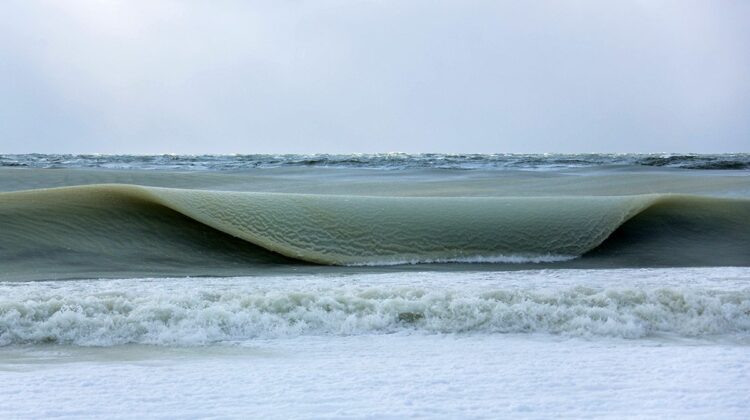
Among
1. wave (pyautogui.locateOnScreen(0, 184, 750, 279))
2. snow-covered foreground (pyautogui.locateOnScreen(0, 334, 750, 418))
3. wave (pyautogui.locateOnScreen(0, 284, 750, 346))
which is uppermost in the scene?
wave (pyautogui.locateOnScreen(0, 184, 750, 279))

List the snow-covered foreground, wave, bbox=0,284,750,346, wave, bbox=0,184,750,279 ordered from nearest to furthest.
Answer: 1. the snow-covered foreground
2. wave, bbox=0,284,750,346
3. wave, bbox=0,184,750,279

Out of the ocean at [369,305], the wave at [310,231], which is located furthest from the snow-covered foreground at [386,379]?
the wave at [310,231]

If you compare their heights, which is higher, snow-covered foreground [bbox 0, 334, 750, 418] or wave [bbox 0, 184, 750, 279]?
wave [bbox 0, 184, 750, 279]

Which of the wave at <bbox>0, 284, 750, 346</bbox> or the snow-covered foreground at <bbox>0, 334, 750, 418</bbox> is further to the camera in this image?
the wave at <bbox>0, 284, 750, 346</bbox>

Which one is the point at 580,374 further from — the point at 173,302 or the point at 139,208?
the point at 139,208

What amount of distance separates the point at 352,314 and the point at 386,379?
20.8 inches

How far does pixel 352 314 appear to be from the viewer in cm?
221

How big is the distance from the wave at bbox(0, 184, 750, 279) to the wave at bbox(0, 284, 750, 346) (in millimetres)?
897

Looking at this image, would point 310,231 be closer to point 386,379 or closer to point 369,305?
point 369,305

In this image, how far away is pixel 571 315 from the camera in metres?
2.23

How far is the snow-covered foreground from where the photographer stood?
4.95 ft

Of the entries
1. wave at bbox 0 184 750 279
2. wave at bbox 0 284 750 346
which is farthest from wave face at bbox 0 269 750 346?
wave at bbox 0 184 750 279

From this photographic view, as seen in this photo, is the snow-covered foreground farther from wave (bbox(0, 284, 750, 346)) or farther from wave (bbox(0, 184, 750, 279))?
wave (bbox(0, 184, 750, 279))

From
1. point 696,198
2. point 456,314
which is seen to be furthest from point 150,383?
point 696,198
